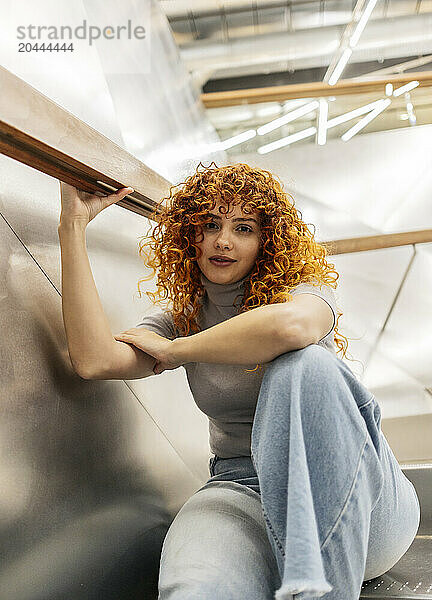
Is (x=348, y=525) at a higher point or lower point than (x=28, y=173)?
lower

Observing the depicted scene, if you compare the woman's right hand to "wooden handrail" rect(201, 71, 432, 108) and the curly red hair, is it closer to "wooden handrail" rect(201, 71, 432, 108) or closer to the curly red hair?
the curly red hair

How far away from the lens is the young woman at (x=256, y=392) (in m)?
0.92

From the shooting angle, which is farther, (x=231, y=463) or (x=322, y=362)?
(x=231, y=463)

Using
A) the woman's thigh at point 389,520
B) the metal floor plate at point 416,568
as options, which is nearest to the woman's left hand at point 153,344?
the woman's thigh at point 389,520

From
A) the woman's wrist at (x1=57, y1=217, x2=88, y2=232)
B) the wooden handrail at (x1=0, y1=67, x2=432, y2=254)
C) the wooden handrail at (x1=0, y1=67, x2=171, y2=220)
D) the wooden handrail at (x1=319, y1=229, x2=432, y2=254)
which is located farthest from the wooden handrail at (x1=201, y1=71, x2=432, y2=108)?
the woman's wrist at (x1=57, y1=217, x2=88, y2=232)

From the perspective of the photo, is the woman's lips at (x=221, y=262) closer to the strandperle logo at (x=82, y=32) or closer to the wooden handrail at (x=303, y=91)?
the strandperle logo at (x=82, y=32)

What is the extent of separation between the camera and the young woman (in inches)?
36.2

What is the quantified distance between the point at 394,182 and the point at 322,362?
76.9 inches

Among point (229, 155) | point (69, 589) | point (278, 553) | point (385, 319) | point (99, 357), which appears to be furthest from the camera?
point (229, 155)

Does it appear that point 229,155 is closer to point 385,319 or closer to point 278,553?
point 385,319

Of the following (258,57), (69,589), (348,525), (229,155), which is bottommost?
(69,589)

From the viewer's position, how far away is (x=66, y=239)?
113 centimetres

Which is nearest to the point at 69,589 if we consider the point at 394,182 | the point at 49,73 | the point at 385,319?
the point at 49,73

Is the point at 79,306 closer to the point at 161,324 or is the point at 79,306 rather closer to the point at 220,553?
the point at 161,324
